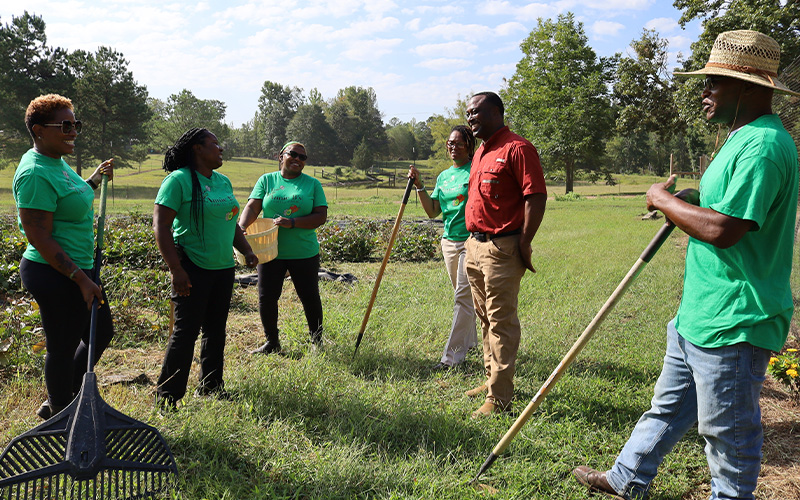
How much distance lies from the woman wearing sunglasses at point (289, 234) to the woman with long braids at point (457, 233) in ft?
3.46

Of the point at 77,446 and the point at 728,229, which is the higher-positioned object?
the point at 728,229

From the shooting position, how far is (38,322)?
4.75 m

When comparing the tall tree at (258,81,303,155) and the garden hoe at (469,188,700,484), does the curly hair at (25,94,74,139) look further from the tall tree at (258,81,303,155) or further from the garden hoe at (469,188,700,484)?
the tall tree at (258,81,303,155)

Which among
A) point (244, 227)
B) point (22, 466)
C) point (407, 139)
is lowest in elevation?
point (22, 466)

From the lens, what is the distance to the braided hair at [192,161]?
11.5ft

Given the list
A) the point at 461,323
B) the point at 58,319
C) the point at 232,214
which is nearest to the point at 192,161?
the point at 232,214

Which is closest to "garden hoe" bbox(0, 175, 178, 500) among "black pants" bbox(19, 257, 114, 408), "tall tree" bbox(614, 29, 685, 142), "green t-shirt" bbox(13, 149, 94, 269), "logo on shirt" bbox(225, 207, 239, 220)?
"black pants" bbox(19, 257, 114, 408)

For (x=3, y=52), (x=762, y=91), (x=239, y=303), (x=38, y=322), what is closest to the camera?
(x=762, y=91)

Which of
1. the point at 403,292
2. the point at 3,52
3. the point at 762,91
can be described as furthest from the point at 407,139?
the point at 762,91

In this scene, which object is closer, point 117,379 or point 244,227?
point 117,379

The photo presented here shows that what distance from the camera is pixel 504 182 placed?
3.65 m

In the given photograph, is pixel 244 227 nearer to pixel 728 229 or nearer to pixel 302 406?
pixel 302 406

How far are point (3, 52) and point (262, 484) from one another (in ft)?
133

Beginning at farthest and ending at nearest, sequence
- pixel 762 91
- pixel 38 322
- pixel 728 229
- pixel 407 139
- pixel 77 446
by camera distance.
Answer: pixel 407 139 < pixel 38 322 < pixel 77 446 < pixel 762 91 < pixel 728 229
